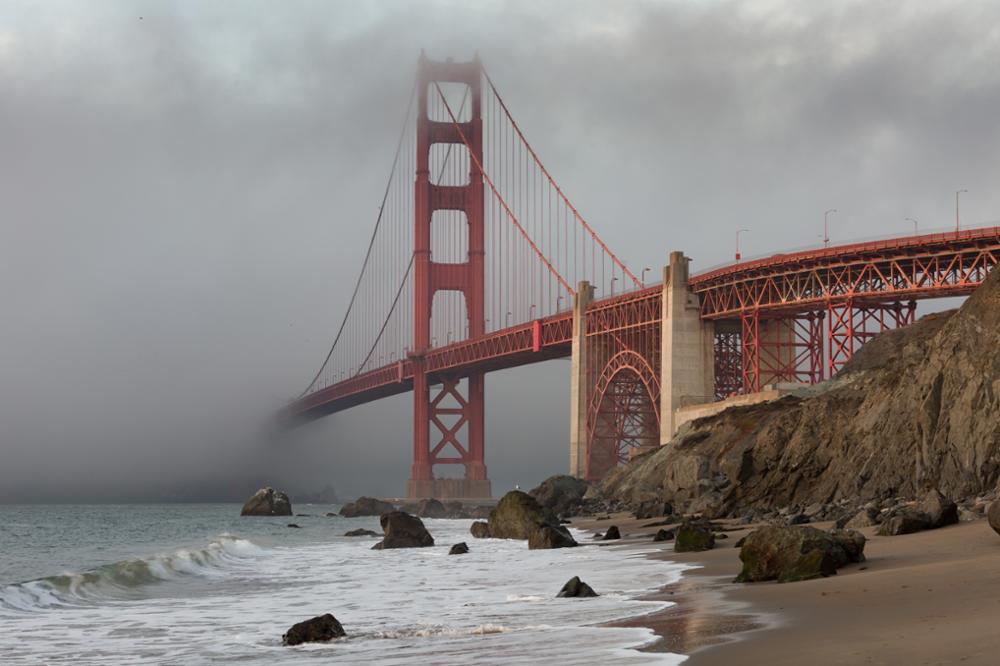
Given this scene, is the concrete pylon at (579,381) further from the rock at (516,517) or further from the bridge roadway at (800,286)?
the rock at (516,517)

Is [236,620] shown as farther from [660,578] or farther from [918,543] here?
[918,543]

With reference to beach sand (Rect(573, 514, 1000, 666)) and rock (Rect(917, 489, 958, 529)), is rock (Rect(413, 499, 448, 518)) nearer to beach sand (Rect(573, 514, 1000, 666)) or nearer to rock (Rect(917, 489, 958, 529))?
rock (Rect(917, 489, 958, 529))

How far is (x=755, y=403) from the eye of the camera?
197 feet

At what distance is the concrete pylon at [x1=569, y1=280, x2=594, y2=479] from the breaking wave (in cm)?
4993

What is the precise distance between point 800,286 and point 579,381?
2332 centimetres

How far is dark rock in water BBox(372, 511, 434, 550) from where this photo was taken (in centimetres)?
4044

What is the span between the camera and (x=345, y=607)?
20547 millimetres

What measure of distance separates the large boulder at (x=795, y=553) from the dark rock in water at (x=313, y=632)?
5.59m

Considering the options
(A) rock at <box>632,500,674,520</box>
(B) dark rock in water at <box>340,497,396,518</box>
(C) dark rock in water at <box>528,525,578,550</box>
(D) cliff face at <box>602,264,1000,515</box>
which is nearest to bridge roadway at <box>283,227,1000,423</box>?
(D) cliff face at <box>602,264,1000,515</box>

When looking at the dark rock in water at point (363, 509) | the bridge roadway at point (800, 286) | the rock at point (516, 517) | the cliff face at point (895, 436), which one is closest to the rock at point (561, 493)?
the bridge roadway at point (800, 286)

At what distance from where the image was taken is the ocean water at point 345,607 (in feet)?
46.6

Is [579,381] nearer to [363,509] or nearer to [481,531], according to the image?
[363,509]

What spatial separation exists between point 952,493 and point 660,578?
9.21m

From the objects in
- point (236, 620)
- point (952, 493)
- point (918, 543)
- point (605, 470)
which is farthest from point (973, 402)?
point (605, 470)
